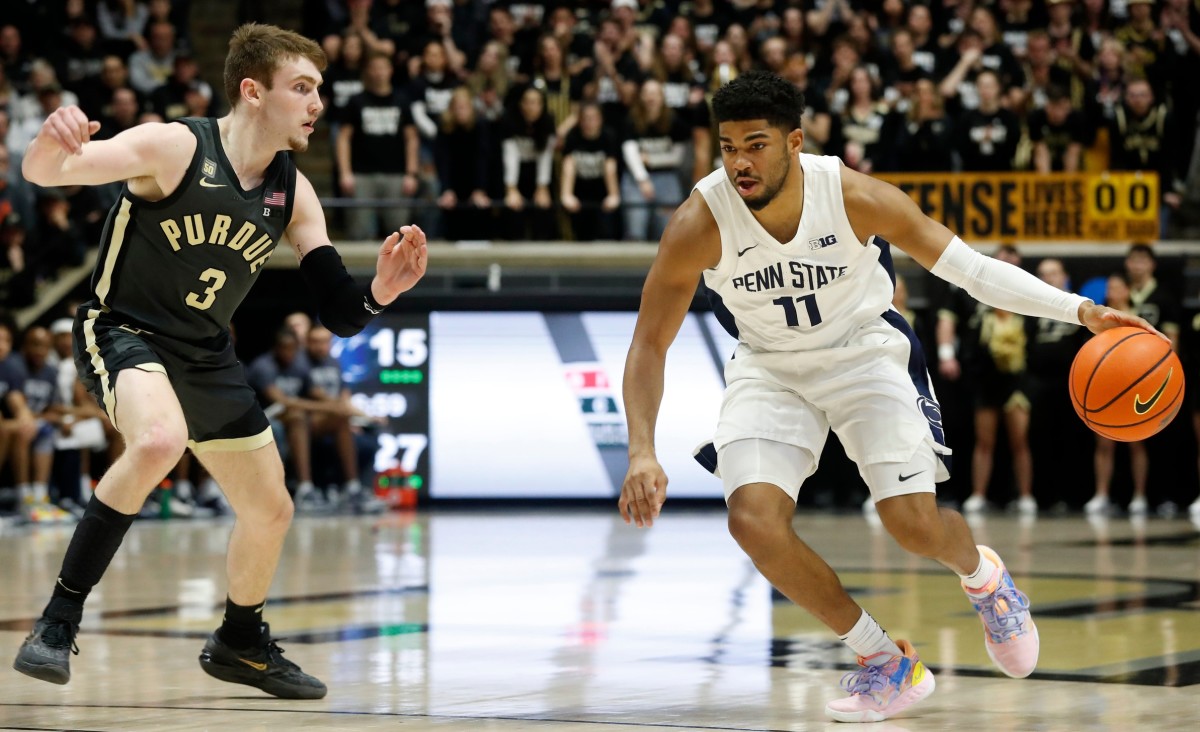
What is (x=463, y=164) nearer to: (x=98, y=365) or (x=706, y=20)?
(x=706, y=20)

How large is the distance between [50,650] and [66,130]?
152 cm

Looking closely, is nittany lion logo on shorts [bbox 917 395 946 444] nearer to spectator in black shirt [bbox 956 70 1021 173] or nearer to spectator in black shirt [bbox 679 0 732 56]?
spectator in black shirt [bbox 956 70 1021 173]

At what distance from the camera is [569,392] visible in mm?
14953

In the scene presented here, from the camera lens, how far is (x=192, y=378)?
18.1 ft

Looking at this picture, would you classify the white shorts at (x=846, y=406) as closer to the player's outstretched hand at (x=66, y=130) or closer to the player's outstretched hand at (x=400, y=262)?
the player's outstretched hand at (x=400, y=262)

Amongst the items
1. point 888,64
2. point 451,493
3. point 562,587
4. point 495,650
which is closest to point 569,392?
point 451,493

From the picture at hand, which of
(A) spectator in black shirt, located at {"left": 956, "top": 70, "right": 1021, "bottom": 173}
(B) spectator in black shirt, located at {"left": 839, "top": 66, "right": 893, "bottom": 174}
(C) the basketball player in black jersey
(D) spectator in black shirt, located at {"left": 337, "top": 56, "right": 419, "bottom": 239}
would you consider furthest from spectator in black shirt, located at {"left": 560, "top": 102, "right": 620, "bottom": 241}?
(C) the basketball player in black jersey

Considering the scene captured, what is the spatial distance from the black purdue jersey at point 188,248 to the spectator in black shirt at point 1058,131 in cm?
1144

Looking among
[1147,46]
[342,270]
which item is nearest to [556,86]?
[1147,46]

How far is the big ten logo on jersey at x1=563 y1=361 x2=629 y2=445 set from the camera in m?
14.9

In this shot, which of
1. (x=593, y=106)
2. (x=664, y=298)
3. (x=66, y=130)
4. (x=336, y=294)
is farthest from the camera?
(x=593, y=106)

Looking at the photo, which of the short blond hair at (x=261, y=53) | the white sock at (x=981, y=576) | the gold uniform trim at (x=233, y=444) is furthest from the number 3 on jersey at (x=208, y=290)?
the white sock at (x=981, y=576)

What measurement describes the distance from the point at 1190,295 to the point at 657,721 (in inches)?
440

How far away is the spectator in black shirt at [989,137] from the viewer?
50.9ft
